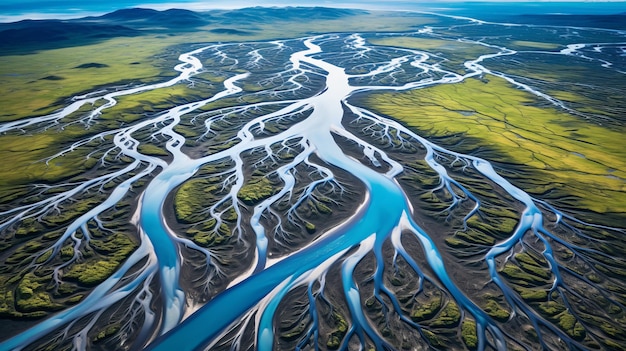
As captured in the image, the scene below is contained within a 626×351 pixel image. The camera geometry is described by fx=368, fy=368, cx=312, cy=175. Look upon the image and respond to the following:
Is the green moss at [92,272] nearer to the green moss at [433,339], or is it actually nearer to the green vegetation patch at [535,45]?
the green moss at [433,339]

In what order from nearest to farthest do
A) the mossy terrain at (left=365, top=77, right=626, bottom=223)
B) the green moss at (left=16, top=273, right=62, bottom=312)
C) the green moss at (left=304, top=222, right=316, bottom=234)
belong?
the green moss at (left=16, top=273, right=62, bottom=312) < the green moss at (left=304, top=222, right=316, bottom=234) < the mossy terrain at (left=365, top=77, right=626, bottom=223)

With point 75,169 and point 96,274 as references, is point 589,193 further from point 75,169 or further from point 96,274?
point 75,169

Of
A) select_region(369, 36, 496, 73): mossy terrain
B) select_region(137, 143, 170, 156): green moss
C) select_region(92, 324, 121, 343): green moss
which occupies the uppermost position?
select_region(369, 36, 496, 73): mossy terrain

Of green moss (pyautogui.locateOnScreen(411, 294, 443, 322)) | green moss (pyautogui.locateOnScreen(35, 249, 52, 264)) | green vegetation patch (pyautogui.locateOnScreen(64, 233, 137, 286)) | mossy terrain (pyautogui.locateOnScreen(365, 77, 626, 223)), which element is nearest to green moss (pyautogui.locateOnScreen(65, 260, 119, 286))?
green vegetation patch (pyautogui.locateOnScreen(64, 233, 137, 286))

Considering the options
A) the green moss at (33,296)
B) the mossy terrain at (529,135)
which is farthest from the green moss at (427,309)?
the green moss at (33,296)

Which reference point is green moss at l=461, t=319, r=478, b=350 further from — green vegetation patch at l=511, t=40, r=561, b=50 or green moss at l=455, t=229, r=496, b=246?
green vegetation patch at l=511, t=40, r=561, b=50

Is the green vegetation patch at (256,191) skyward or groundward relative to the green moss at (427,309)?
skyward

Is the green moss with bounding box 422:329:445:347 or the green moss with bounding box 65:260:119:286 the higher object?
the green moss with bounding box 65:260:119:286
